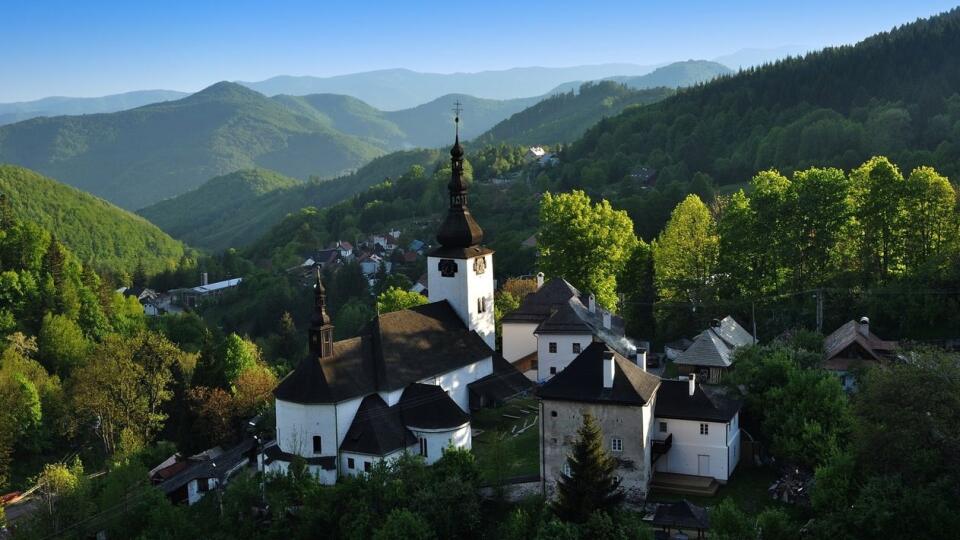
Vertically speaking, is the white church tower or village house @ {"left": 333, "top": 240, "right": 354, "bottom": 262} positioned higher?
the white church tower

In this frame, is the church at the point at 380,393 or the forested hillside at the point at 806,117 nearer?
the church at the point at 380,393

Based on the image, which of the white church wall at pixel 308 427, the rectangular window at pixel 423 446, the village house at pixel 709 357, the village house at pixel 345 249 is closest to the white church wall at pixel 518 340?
the village house at pixel 709 357

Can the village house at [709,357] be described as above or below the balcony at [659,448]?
above

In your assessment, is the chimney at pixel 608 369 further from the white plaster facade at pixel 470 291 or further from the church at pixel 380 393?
the white plaster facade at pixel 470 291

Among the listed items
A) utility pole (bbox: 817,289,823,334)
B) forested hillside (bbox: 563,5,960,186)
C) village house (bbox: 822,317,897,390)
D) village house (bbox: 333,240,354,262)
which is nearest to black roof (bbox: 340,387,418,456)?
village house (bbox: 822,317,897,390)

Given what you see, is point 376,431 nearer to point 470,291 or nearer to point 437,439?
point 437,439

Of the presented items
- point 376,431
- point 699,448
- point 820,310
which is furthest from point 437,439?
point 820,310

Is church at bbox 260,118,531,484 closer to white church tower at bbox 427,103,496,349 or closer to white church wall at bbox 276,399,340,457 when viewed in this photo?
white church wall at bbox 276,399,340,457
